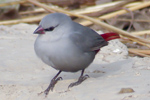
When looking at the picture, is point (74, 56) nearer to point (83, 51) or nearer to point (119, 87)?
point (83, 51)

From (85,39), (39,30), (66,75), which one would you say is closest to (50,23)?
(39,30)

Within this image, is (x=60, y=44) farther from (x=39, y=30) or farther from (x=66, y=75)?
(x=66, y=75)

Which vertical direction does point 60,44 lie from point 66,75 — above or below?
above

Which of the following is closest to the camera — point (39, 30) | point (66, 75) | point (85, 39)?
point (39, 30)

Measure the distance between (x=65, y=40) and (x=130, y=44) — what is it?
178 centimetres

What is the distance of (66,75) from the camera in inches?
141

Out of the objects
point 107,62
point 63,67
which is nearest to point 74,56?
point 63,67

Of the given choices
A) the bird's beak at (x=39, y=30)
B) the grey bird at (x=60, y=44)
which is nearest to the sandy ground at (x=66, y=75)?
the grey bird at (x=60, y=44)

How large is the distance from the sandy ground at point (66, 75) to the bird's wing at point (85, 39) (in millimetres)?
262

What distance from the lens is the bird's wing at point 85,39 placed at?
298 centimetres

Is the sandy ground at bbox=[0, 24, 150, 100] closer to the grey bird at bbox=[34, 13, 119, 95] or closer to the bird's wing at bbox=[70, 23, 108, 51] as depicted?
the grey bird at bbox=[34, 13, 119, 95]

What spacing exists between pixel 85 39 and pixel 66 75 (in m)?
0.58

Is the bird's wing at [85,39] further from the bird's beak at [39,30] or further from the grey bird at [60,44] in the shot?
→ the bird's beak at [39,30]

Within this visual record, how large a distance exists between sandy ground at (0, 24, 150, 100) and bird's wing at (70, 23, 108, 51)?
26cm
